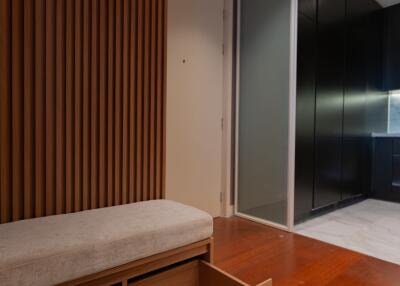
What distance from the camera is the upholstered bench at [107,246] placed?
1.08 metres

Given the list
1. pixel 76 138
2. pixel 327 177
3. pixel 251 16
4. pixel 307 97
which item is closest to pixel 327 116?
pixel 307 97

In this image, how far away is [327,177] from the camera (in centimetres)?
320

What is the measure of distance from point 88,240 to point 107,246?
85 millimetres

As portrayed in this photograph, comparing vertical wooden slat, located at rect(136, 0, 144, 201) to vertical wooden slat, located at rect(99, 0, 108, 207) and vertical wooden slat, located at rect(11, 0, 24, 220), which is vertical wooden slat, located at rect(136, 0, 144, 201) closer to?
vertical wooden slat, located at rect(99, 0, 108, 207)

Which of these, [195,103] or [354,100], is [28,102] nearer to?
[195,103]

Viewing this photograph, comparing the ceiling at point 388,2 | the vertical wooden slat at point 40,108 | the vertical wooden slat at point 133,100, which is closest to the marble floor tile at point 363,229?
the vertical wooden slat at point 133,100

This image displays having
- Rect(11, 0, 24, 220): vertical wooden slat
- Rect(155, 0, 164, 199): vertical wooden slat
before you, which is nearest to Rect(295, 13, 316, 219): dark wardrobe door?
Rect(155, 0, 164, 199): vertical wooden slat

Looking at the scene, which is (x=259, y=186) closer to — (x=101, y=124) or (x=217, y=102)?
(x=217, y=102)

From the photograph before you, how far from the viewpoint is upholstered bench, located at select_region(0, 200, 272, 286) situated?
1.08 metres

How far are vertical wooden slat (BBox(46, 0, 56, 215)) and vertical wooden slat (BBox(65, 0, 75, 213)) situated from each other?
0.07 m

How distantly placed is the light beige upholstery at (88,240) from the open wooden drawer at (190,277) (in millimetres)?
146

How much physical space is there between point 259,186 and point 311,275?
3.88 ft

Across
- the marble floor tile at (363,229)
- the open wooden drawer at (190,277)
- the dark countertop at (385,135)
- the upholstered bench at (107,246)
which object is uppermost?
the dark countertop at (385,135)

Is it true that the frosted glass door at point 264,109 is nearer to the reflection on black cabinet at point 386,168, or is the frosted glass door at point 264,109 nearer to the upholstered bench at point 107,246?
the upholstered bench at point 107,246
